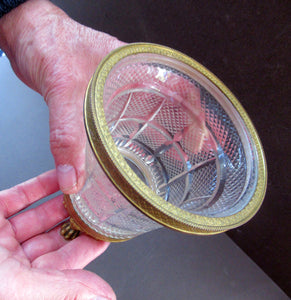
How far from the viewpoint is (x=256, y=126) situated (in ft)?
1.95

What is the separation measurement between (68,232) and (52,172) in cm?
15

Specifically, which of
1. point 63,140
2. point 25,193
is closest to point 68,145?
point 63,140

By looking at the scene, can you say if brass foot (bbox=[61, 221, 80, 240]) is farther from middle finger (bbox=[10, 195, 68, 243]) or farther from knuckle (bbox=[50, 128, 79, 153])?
knuckle (bbox=[50, 128, 79, 153])

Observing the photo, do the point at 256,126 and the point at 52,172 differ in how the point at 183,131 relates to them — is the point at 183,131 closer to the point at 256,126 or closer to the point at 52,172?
the point at 256,126

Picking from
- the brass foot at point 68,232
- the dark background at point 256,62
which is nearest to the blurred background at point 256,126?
the dark background at point 256,62

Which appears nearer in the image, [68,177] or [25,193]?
[68,177]

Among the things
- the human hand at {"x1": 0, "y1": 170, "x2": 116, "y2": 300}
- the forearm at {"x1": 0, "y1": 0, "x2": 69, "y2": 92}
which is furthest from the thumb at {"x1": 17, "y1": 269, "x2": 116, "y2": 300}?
the forearm at {"x1": 0, "y1": 0, "x2": 69, "y2": 92}

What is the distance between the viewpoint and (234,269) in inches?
27.7

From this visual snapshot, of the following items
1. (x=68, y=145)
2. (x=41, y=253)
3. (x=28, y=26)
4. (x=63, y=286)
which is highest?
(x=28, y=26)

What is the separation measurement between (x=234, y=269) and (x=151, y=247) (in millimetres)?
206

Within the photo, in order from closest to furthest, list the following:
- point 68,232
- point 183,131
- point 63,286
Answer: point 63,286 → point 183,131 → point 68,232

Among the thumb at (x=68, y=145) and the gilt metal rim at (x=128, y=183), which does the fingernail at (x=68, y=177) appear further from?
the gilt metal rim at (x=128, y=183)

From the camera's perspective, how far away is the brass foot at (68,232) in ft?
1.93

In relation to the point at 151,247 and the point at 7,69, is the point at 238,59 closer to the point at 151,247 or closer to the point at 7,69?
the point at 151,247
